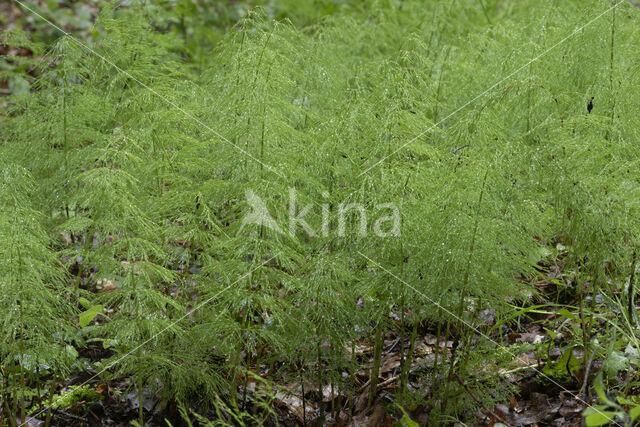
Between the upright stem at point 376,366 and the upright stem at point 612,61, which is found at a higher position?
the upright stem at point 612,61

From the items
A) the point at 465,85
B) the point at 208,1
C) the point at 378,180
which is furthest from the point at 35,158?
the point at 208,1

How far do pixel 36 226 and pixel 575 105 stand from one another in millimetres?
2292

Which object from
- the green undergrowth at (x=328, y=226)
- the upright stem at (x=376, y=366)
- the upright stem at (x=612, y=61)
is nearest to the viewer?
the green undergrowth at (x=328, y=226)

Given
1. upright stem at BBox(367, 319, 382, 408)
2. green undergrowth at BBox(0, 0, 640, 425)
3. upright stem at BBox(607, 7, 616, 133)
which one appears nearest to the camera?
green undergrowth at BBox(0, 0, 640, 425)

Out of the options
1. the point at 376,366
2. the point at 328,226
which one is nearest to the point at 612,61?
the point at 328,226

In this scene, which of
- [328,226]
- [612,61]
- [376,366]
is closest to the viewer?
[328,226]

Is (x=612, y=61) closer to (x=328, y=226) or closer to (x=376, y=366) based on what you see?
(x=328, y=226)

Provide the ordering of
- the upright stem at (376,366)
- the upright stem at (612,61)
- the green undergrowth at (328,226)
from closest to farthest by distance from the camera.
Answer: the green undergrowth at (328,226)
the upright stem at (376,366)
the upright stem at (612,61)

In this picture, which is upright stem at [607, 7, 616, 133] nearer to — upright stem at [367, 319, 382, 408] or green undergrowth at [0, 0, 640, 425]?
green undergrowth at [0, 0, 640, 425]

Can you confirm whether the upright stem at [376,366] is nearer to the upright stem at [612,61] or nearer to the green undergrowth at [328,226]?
the green undergrowth at [328,226]

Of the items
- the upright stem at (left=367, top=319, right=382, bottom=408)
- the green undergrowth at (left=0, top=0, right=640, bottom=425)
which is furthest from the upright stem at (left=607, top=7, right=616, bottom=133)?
the upright stem at (left=367, top=319, right=382, bottom=408)

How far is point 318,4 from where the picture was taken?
5.95m

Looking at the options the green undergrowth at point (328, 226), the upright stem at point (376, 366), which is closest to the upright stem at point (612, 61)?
the green undergrowth at point (328, 226)

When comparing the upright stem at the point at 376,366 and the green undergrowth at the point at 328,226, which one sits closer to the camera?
the green undergrowth at the point at 328,226
